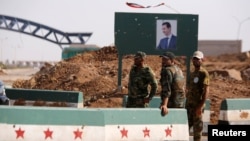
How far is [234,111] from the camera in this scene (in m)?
11.1

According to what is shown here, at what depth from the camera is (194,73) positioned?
8.27 m

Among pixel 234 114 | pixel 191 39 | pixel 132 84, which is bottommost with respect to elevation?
pixel 234 114

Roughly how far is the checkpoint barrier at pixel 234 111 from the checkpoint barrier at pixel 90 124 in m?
3.84

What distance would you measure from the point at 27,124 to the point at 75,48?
48426mm

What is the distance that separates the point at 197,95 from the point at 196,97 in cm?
4

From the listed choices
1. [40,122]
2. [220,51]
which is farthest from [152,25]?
[220,51]

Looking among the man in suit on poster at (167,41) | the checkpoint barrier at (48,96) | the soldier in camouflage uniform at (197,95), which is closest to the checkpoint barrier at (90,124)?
the soldier in camouflage uniform at (197,95)

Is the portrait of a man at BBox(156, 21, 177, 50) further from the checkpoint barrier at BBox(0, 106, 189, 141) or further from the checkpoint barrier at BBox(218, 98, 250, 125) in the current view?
the checkpoint barrier at BBox(0, 106, 189, 141)

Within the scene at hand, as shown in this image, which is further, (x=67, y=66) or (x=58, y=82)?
(x=67, y=66)

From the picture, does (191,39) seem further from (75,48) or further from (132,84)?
(75,48)

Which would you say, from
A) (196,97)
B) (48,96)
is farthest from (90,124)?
(48,96)

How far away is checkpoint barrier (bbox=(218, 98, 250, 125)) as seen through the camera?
1104cm

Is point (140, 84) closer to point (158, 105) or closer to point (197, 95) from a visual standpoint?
point (197, 95)

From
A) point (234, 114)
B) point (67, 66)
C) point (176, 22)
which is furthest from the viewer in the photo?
point (67, 66)
